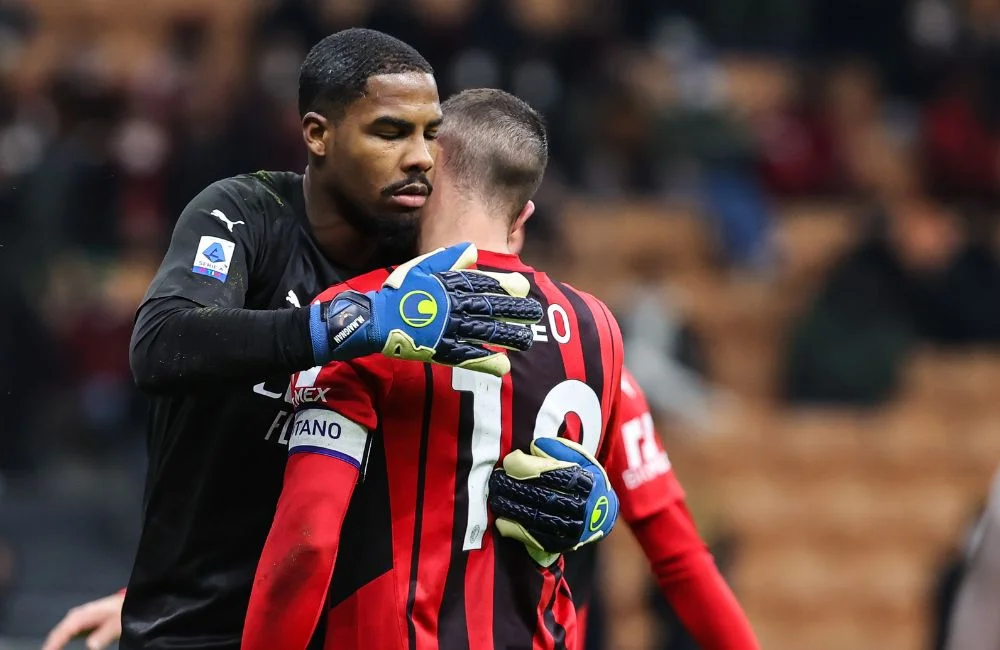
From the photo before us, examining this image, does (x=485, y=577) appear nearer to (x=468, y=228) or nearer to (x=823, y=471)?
(x=468, y=228)

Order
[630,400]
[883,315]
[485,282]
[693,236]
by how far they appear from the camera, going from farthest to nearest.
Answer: [693,236] < [883,315] < [630,400] < [485,282]

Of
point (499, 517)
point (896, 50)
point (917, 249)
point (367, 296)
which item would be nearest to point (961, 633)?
point (499, 517)

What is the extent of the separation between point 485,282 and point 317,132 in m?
0.69

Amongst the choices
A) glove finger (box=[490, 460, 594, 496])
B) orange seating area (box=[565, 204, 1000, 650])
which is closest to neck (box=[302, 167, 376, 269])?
glove finger (box=[490, 460, 594, 496])

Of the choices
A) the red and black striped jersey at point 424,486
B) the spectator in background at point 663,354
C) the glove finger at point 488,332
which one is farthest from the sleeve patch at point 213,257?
the spectator in background at point 663,354

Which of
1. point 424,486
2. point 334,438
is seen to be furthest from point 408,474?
point 334,438

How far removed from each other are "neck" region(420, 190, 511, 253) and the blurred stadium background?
189 inches

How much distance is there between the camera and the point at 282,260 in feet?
11.5

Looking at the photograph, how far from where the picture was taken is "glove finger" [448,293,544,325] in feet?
9.53

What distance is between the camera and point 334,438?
3025 millimetres

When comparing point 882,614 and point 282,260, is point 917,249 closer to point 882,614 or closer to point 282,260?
point 882,614

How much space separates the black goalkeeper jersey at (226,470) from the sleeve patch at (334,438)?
1.27 ft

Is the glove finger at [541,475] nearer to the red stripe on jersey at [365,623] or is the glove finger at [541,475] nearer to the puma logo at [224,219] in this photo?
the red stripe on jersey at [365,623]

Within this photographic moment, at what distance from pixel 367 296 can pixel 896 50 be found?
37.8 ft
